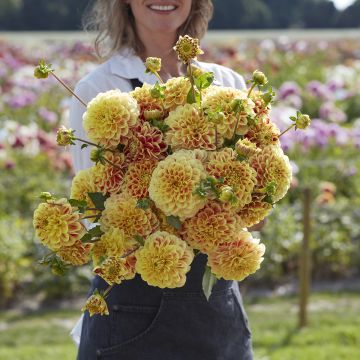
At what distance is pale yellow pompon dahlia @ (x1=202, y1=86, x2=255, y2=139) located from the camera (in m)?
1.68

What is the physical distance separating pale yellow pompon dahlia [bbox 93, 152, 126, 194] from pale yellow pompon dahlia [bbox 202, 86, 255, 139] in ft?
0.71

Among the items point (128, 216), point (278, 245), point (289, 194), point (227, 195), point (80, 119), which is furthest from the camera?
point (289, 194)

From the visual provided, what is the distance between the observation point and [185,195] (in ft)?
5.26

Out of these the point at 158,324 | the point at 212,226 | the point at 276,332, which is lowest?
the point at 276,332

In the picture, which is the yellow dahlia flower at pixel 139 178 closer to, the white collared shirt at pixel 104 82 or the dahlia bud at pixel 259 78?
the dahlia bud at pixel 259 78

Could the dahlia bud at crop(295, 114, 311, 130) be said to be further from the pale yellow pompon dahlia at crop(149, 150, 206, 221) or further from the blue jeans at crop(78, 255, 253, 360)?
the blue jeans at crop(78, 255, 253, 360)

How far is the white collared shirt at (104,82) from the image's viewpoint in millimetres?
2127

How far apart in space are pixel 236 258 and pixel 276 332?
8.92 ft

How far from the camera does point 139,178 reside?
1.69 metres

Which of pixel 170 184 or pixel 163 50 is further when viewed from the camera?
pixel 163 50

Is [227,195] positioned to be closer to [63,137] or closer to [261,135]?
[261,135]

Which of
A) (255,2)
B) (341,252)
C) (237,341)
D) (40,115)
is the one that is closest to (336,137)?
(341,252)

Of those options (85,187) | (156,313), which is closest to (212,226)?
(85,187)

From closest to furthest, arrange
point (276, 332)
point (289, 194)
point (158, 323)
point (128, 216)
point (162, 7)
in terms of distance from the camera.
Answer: point (128, 216) → point (158, 323) → point (162, 7) → point (276, 332) → point (289, 194)
